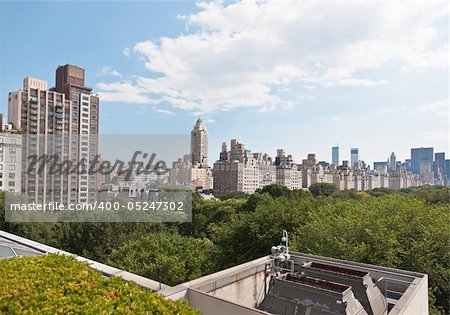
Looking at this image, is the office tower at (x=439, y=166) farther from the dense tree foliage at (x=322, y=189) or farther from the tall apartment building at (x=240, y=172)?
the dense tree foliage at (x=322, y=189)

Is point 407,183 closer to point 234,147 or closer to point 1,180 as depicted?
point 234,147

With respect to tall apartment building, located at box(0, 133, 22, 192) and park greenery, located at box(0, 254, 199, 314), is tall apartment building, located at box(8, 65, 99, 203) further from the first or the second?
park greenery, located at box(0, 254, 199, 314)

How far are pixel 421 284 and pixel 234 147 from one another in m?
60.9

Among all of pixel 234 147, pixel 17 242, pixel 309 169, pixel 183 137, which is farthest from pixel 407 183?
pixel 17 242

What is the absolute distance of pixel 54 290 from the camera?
1.87 metres

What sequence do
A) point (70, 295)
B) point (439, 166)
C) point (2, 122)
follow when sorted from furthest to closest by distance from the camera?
point (439, 166) < point (2, 122) < point (70, 295)

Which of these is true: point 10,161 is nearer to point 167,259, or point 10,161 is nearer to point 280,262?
point 167,259

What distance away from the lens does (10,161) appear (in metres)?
25.0

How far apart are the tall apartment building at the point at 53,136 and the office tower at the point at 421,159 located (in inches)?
5058

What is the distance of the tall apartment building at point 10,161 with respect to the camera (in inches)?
955

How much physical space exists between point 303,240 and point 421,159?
473ft

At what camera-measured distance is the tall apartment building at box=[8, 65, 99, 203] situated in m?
26.7

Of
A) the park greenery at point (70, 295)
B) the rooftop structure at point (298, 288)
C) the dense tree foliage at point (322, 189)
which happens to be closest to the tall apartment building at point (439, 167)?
the dense tree foliage at point (322, 189)
